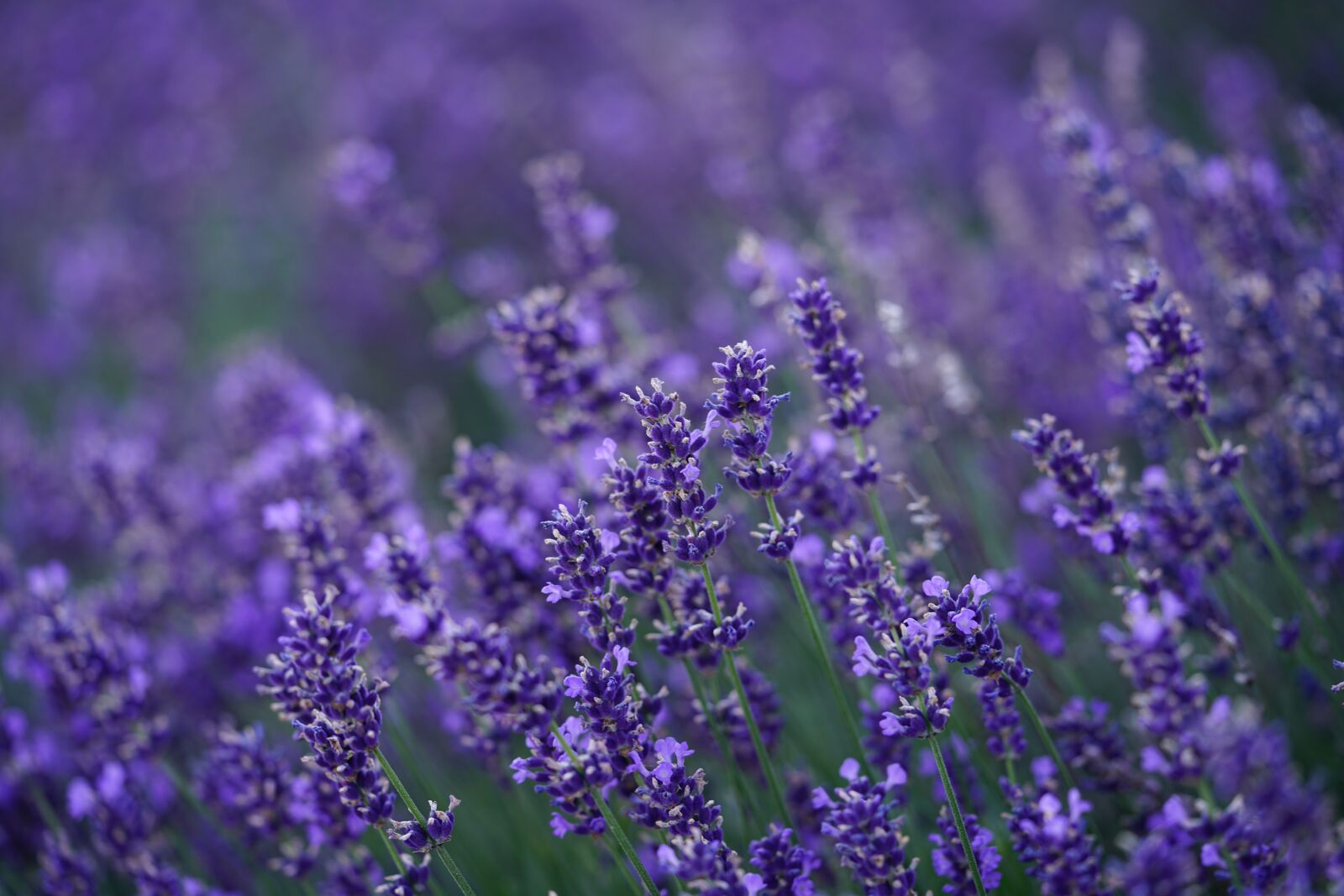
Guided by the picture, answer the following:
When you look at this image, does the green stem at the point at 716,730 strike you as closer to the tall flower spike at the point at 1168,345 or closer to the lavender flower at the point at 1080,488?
the lavender flower at the point at 1080,488

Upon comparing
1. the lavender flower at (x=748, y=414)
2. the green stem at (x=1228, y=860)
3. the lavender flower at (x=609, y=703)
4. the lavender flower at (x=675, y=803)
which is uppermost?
the lavender flower at (x=748, y=414)

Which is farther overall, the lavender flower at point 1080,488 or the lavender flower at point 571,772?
the lavender flower at point 1080,488

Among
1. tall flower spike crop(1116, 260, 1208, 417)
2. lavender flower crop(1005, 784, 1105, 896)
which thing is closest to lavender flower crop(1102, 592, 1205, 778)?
lavender flower crop(1005, 784, 1105, 896)

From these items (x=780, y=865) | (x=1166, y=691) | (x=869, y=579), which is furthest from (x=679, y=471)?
(x=1166, y=691)

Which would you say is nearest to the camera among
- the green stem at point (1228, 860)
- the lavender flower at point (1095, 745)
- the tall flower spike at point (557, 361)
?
the green stem at point (1228, 860)

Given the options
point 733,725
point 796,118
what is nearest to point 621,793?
point 733,725

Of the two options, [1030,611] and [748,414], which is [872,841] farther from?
[1030,611]

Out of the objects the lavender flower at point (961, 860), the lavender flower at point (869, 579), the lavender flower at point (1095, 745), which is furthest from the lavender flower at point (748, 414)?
the lavender flower at point (1095, 745)
